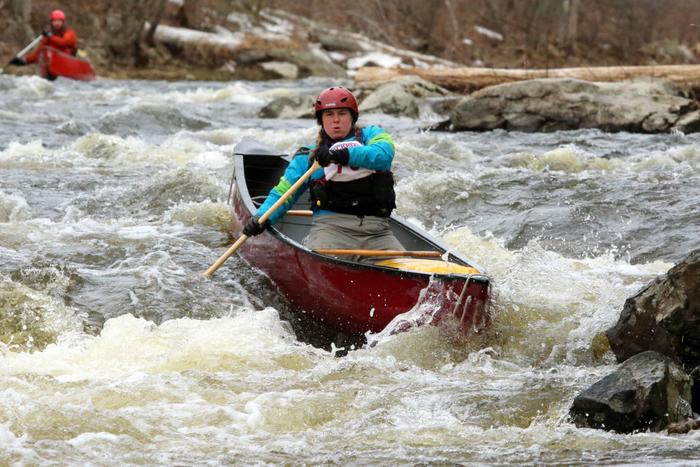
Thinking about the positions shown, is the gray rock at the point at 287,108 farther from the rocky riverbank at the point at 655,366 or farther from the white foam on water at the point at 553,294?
the rocky riverbank at the point at 655,366

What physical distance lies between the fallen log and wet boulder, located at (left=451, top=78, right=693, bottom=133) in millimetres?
1634

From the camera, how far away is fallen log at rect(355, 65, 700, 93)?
1691 cm

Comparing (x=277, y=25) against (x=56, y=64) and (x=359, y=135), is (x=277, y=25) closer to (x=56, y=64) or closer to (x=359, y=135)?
(x=56, y=64)

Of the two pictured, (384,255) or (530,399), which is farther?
(384,255)

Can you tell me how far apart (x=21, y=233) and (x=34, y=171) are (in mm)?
3165

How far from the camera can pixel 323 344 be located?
6.34 m

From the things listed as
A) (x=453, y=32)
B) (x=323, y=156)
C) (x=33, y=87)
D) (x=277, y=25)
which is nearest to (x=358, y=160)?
(x=323, y=156)

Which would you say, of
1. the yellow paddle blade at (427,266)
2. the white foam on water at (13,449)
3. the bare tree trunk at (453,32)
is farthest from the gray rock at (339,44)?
the white foam on water at (13,449)

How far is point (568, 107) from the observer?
14.8m

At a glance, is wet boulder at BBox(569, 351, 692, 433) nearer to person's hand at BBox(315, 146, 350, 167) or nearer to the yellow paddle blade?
the yellow paddle blade

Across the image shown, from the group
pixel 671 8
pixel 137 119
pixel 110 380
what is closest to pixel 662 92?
pixel 137 119

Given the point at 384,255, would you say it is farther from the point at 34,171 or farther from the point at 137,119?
the point at 137,119

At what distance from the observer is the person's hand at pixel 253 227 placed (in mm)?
7074

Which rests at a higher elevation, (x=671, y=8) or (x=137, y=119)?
(x=671, y=8)
